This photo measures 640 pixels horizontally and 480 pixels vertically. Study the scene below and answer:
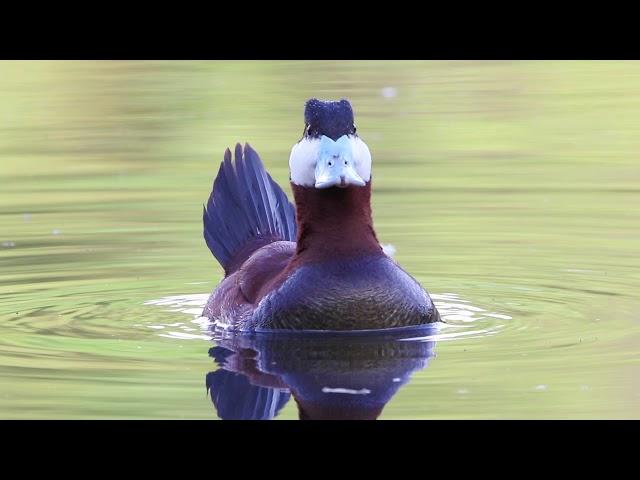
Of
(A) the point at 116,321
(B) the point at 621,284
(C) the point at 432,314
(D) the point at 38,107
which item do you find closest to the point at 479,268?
(B) the point at 621,284

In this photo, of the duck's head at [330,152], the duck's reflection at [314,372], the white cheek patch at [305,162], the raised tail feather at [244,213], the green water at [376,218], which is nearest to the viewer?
the duck's reflection at [314,372]

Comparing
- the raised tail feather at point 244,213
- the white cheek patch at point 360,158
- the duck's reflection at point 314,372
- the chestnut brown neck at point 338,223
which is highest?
the raised tail feather at point 244,213

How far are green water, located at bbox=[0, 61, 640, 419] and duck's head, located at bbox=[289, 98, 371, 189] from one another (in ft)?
3.69

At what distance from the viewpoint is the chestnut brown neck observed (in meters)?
9.98

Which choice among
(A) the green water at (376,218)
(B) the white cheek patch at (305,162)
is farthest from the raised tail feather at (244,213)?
(B) the white cheek patch at (305,162)

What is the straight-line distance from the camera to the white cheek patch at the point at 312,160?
9914 millimetres

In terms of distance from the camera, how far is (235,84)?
21703 millimetres

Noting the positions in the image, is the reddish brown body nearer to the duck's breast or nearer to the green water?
the duck's breast

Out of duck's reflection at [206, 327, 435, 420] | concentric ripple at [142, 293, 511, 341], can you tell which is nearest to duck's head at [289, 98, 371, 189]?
duck's reflection at [206, 327, 435, 420]

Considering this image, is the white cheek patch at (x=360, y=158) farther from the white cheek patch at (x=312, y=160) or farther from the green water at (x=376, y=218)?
the green water at (x=376, y=218)

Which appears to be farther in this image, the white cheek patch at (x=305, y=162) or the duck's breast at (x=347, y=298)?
the white cheek patch at (x=305, y=162)

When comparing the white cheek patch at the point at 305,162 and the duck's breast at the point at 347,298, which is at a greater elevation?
the white cheek patch at the point at 305,162

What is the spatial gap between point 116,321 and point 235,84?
11.5 m
